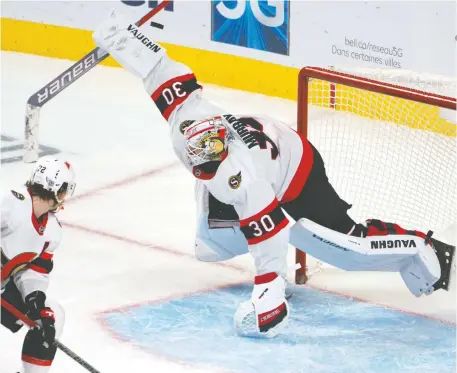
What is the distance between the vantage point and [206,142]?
4.22m

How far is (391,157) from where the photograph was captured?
5133mm

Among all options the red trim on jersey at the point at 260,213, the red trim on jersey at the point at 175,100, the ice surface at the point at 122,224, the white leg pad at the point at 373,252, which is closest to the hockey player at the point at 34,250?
the ice surface at the point at 122,224

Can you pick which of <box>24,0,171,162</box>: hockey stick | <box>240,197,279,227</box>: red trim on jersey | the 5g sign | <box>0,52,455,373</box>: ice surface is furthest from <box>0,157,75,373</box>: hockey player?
the 5g sign

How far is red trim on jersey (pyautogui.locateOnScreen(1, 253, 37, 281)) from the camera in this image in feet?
12.1

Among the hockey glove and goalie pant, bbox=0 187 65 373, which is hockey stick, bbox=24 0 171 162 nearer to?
goalie pant, bbox=0 187 65 373

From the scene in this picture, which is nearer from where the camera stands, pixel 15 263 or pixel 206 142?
pixel 15 263

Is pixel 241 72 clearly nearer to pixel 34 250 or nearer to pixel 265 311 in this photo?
pixel 265 311

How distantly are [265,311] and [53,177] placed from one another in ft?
3.44

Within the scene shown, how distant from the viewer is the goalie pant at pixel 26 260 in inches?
143

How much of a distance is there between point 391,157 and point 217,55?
247cm

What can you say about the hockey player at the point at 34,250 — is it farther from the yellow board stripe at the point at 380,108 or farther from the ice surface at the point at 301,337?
the yellow board stripe at the point at 380,108

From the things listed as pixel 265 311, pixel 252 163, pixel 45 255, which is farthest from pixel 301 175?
pixel 45 255

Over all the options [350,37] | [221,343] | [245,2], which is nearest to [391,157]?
[221,343]

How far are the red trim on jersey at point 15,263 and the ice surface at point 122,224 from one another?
0.55m
